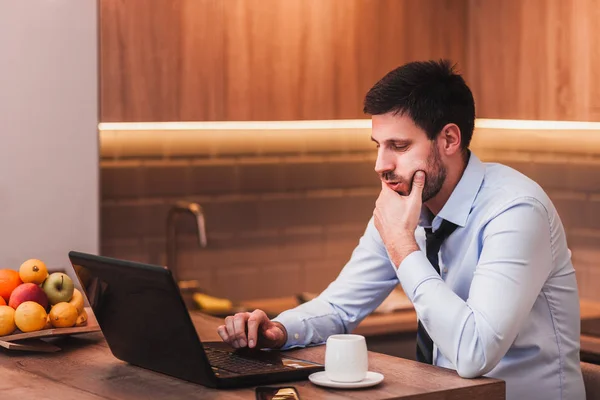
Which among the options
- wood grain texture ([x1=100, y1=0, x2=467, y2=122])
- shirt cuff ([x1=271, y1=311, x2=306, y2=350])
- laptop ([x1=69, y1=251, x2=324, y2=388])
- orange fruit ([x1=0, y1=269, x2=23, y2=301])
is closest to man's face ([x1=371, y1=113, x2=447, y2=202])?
shirt cuff ([x1=271, y1=311, x2=306, y2=350])

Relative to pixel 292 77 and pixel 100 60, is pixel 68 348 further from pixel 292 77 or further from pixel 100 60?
pixel 292 77

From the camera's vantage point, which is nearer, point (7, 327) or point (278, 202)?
point (7, 327)

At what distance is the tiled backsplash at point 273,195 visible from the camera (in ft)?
14.1

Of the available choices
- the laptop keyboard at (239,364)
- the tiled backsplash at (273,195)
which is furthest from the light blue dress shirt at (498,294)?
the tiled backsplash at (273,195)

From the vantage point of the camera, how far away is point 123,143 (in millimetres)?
4359

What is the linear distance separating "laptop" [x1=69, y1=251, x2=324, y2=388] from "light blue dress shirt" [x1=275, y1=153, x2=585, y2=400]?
0.28 metres

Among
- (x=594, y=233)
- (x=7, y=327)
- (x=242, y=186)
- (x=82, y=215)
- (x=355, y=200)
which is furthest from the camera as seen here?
(x=355, y=200)

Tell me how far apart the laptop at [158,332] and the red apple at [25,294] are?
23 centimetres

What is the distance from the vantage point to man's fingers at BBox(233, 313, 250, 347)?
7.67 ft

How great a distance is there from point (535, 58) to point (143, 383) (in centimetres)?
265

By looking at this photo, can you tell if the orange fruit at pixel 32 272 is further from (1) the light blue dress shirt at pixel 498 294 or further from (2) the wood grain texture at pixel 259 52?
(2) the wood grain texture at pixel 259 52

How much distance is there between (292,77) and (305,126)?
1.63ft

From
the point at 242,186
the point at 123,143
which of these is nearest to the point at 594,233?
the point at 242,186

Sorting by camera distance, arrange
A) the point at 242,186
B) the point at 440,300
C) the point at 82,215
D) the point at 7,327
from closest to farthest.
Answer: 1. the point at 440,300
2. the point at 7,327
3. the point at 82,215
4. the point at 242,186
